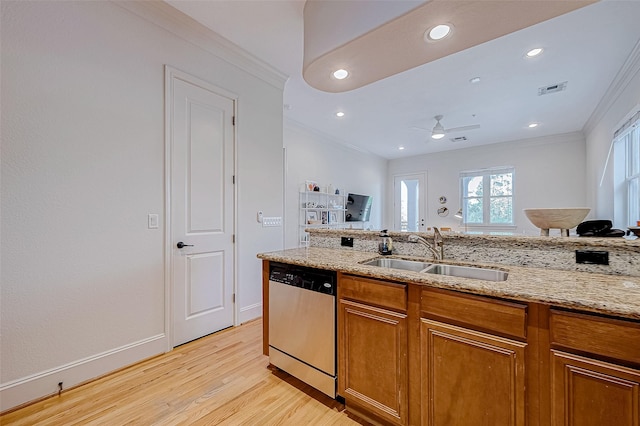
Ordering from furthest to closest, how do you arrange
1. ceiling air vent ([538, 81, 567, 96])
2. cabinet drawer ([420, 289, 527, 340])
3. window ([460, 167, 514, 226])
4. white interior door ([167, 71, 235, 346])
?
window ([460, 167, 514, 226])
ceiling air vent ([538, 81, 567, 96])
white interior door ([167, 71, 235, 346])
cabinet drawer ([420, 289, 527, 340])

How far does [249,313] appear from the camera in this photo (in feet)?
9.97

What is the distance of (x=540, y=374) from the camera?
42.6 inches

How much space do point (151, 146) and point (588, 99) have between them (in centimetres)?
549

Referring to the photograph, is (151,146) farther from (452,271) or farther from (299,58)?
(452,271)

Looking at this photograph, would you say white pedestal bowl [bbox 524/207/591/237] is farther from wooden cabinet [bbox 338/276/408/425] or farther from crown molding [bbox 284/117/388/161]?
crown molding [bbox 284/117/388/161]

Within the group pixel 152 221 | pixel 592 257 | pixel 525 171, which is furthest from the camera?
pixel 525 171

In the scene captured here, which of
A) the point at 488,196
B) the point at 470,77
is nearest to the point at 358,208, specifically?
the point at 488,196

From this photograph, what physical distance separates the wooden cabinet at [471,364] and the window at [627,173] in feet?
10.7

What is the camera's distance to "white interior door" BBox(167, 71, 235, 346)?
2.42 m

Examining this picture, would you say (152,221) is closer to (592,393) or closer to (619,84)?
(592,393)

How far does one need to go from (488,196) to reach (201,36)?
6.49 metres

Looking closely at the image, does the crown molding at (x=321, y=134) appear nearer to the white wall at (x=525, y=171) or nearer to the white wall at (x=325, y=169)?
the white wall at (x=325, y=169)

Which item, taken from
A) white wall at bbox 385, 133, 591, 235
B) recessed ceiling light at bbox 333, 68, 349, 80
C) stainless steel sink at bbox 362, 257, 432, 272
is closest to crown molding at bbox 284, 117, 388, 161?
white wall at bbox 385, 133, 591, 235

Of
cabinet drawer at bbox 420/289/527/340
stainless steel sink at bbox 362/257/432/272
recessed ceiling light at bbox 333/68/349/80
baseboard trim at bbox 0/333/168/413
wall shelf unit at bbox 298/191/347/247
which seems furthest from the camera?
wall shelf unit at bbox 298/191/347/247
